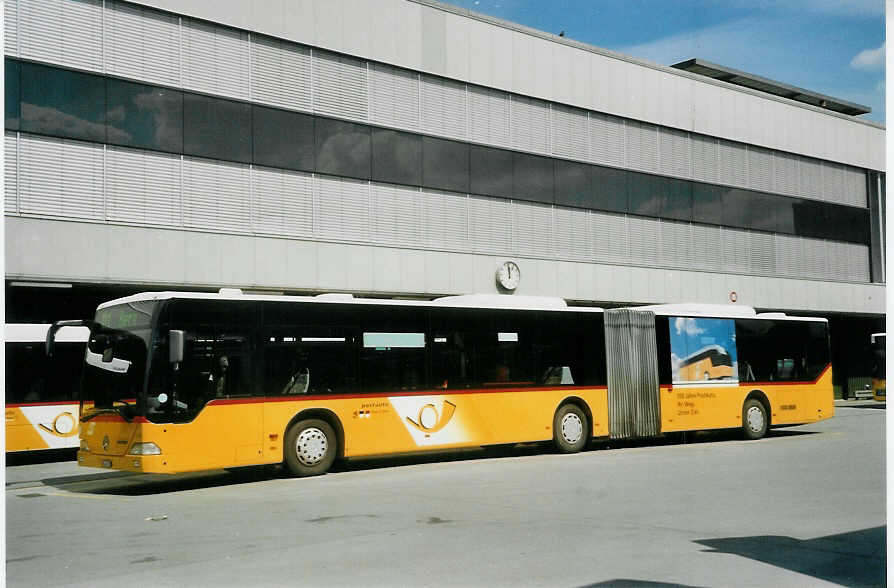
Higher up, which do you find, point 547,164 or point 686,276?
point 547,164

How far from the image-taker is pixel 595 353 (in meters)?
20.5

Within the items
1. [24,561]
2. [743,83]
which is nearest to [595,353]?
[24,561]

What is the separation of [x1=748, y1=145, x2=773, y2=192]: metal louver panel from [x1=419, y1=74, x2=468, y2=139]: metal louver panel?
40.4 ft

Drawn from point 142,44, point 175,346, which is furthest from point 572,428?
point 142,44

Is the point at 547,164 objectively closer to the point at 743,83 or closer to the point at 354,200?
the point at 354,200

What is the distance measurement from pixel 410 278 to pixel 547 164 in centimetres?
614

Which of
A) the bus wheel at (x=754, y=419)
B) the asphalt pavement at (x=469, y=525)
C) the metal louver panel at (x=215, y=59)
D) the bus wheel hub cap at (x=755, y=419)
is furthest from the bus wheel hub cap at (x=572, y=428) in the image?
the metal louver panel at (x=215, y=59)

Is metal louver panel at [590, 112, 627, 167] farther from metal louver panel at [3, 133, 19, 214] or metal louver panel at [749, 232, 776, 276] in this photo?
metal louver panel at [3, 133, 19, 214]

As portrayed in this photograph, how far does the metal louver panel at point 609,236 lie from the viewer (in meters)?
31.7

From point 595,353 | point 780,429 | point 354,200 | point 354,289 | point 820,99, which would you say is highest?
point 820,99

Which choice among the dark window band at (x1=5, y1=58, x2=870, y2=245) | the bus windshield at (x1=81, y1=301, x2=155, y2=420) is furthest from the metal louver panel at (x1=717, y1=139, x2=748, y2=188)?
the bus windshield at (x1=81, y1=301, x2=155, y2=420)

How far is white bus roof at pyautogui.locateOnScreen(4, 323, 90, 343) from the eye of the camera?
20.2 meters

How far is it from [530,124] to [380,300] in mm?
14277

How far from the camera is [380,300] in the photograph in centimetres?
1727
